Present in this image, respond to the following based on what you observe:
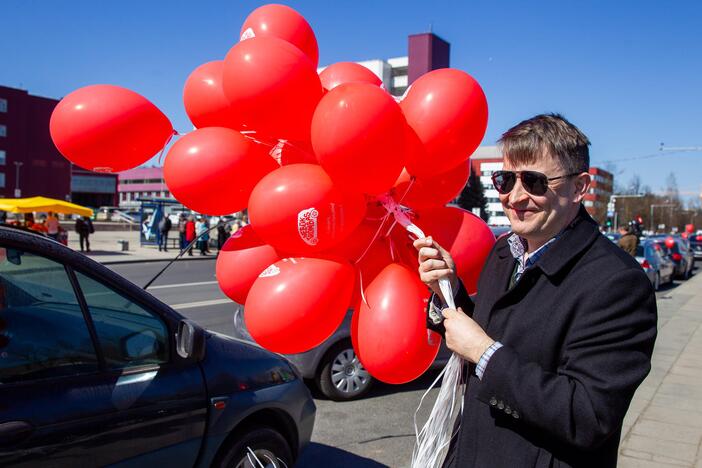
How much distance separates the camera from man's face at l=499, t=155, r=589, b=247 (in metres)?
1.72

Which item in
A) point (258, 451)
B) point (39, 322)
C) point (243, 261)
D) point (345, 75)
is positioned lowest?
point (258, 451)

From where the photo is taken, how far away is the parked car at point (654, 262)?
53.1 feet

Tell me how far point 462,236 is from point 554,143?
665 millimetres

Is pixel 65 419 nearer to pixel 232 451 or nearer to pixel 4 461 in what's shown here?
pixel 4 461

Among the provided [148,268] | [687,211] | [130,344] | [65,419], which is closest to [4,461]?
[65,419]

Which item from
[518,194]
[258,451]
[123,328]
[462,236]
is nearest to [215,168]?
[462,236]

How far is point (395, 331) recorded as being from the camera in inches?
78.1

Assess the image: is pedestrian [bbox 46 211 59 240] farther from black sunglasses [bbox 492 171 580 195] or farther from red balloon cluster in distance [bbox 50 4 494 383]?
black sunglasses [bbox 492 171 580 195]

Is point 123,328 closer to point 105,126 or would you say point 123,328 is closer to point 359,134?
point 105,126

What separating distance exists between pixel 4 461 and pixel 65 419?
0.93ft

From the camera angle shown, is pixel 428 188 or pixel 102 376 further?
pixel 102 376

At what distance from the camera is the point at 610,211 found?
1499 inches

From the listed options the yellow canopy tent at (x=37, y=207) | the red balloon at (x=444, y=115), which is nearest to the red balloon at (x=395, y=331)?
the red balloon at (x=444, y=115)

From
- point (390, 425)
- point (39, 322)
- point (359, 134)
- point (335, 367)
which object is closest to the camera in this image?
point (359, 134)
